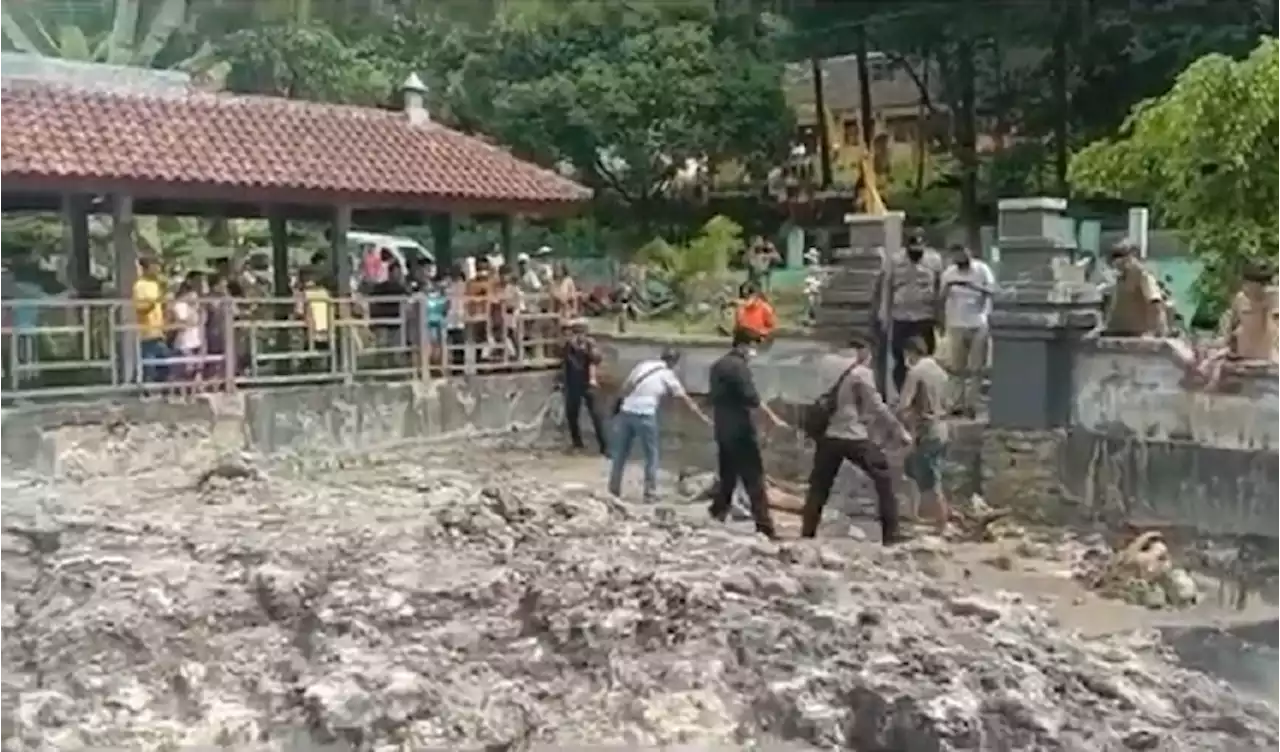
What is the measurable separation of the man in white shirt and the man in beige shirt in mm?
863

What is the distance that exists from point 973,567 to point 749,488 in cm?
170

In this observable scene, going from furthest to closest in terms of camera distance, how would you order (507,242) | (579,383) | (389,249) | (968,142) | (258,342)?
(968,142), (389,249), (507,242), (579,383), (258,342)

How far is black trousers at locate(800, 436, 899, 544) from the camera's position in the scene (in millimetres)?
11492

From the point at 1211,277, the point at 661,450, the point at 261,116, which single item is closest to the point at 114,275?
the point at 261,116

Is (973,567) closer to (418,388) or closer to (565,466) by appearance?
(565,466)

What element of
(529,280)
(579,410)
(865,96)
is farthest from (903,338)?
(865,96)

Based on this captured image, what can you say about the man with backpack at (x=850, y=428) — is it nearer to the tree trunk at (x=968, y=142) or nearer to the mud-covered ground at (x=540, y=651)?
the mud-covered ground at (x=540, y=651)

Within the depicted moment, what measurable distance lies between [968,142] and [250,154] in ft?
Answer: 47.9

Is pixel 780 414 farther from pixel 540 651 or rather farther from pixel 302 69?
pixel 302 69

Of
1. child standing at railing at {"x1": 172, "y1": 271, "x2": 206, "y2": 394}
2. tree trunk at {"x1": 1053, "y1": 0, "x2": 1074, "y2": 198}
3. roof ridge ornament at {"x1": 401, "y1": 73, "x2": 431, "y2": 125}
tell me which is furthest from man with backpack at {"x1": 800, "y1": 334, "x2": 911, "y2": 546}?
tree trunk at {"x1": 1053, "y1": 0, "x2": 1074, "y2": 198}

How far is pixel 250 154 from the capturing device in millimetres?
17703

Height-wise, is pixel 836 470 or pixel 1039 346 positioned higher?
pixel 1039 346

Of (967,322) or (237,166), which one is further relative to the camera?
(237,166)

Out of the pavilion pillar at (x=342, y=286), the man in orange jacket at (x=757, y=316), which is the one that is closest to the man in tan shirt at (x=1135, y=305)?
the man in orange jacket at (x=757, y=316)
